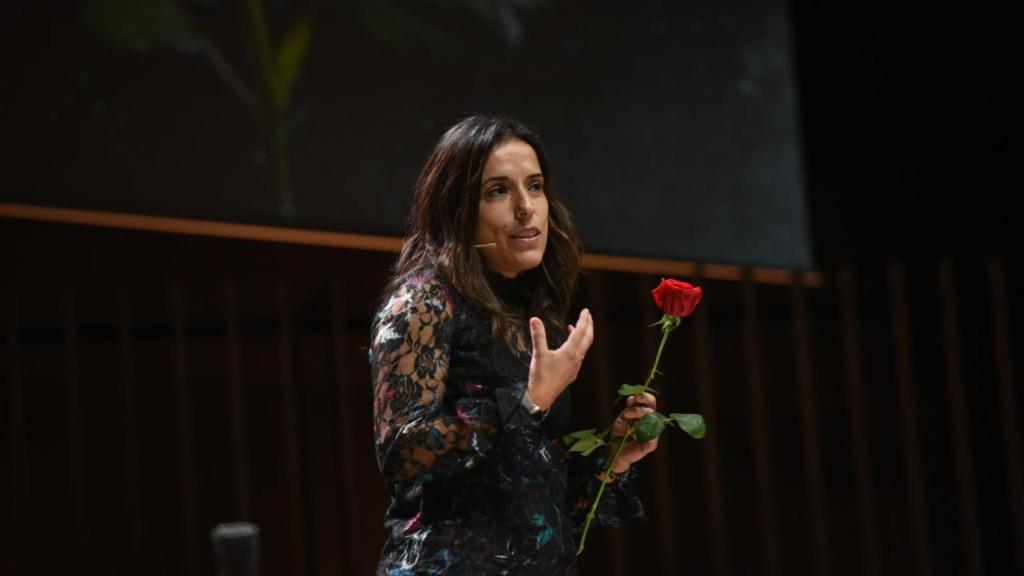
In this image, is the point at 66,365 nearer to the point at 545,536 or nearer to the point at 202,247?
the point at 202,247

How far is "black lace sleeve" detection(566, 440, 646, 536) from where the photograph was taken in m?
2.03

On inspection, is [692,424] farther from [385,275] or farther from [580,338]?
[385,275]

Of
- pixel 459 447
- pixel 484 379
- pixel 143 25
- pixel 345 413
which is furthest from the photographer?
pixel 143 25

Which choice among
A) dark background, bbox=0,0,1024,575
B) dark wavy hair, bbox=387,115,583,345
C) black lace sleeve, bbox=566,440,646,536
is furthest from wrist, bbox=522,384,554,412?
dark background, bbox=0,0,1024,575

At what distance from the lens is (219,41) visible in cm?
459

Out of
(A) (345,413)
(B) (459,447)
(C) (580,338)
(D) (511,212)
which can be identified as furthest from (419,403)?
(A) (345,413)

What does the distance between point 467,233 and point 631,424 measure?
1.18ft

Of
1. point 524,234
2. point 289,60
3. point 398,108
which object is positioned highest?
point 289,60

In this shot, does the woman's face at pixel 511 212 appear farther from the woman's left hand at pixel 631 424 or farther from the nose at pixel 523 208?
the woman's left hand at pixel 631 424

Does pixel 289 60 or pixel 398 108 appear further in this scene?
pixel 398 108

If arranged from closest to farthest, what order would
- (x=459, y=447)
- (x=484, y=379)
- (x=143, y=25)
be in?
(x=459, y=447) < (x=484, y=379) < (x=143, y=25)

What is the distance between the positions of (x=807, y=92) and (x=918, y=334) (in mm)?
1234

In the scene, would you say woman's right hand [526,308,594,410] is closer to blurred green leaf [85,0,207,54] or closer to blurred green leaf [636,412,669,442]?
blurred green leaf [636,412,669,442]

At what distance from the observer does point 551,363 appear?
1.75 m
